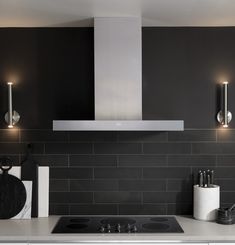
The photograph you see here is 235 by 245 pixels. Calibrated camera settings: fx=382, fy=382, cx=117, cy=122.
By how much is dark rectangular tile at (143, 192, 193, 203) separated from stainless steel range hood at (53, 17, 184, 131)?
63 centimetres

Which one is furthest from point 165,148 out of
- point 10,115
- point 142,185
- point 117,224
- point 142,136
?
point 10,115

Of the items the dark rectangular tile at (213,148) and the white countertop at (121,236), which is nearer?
the white countertop at (121,236)

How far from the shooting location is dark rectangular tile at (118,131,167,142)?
2848 mm

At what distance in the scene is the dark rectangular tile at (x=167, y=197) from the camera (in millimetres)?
2852

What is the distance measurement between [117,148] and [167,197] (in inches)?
20.6

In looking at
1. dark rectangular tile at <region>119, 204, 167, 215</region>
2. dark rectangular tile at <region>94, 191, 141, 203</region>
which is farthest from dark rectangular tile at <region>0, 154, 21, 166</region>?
dark rectangular tile at <region>119, 204, 167, 215</region>

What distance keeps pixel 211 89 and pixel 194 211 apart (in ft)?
2.96

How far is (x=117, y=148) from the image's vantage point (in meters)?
2.86

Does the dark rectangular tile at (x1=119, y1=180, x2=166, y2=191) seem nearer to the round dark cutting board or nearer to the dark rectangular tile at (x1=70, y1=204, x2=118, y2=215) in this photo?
→ the dark rectangular tile at (x1=70, y1=204, x2=118, y2=215)

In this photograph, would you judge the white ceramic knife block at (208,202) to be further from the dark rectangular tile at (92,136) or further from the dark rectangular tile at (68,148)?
the dark rectangular tile at (68,148)

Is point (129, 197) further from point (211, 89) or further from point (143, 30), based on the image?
point (143, 30)

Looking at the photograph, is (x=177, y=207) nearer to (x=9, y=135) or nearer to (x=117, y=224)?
(x=117, y=224)

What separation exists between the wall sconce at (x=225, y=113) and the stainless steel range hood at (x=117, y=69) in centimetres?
66

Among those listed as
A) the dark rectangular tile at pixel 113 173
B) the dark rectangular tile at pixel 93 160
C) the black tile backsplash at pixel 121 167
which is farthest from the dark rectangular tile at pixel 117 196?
the dark rectangular tile at pixel 93 160
